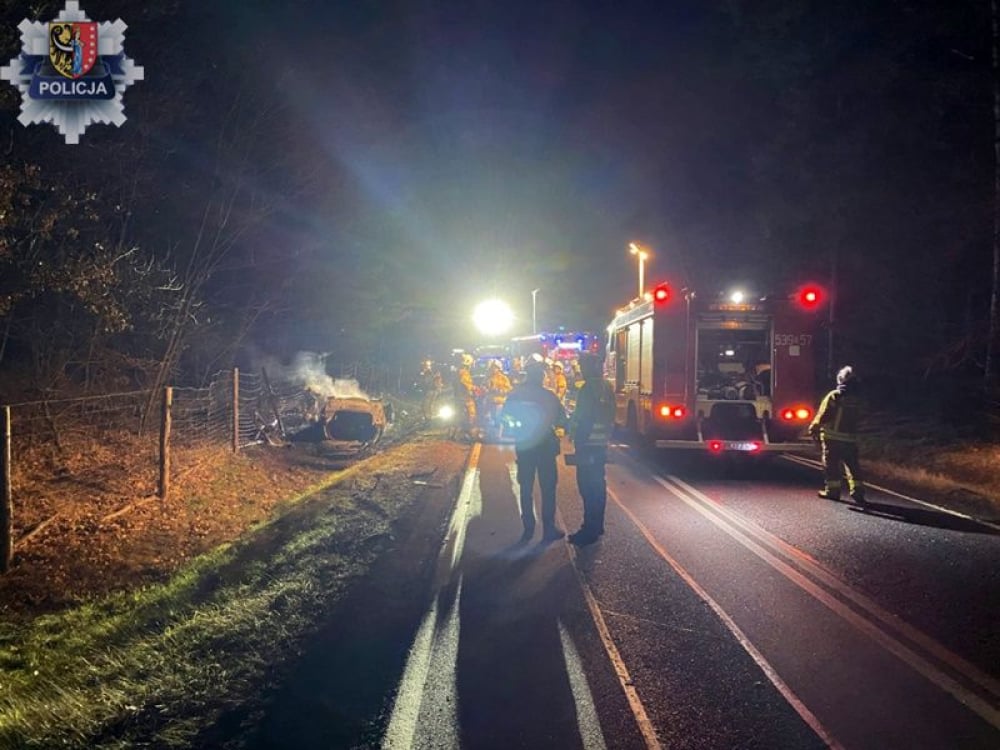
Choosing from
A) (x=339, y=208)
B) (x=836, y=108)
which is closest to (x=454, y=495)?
(x=339, y=208)

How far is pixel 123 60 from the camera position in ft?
34.4

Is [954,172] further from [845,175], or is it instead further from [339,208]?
[339,208]

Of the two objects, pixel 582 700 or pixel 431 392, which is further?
pixel 431 392

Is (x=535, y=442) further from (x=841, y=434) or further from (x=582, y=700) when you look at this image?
(x=841, y=434)

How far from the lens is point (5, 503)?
743cm

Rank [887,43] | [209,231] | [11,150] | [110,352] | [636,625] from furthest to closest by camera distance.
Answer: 1. [887,43]
2. [209,231]
3. [110,352]
4. [11,150]
5. [636,625]

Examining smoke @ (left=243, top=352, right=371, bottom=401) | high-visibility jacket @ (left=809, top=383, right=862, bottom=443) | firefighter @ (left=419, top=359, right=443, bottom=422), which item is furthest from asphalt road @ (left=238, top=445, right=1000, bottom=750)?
firefighter @ (left=419, top=359, right=443, bottom=422)

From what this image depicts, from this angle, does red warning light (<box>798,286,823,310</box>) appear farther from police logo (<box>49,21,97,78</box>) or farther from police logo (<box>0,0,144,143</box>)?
police logo (<box>49,21,97,78</box>)

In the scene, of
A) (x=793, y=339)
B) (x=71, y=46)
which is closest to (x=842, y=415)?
(x=793, y=339)

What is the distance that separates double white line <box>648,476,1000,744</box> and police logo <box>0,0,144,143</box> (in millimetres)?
8190

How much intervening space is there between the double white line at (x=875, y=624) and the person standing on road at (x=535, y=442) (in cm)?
116

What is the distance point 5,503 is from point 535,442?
5089mm

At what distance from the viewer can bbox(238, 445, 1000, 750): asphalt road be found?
429 cm

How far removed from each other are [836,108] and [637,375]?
1378cm
